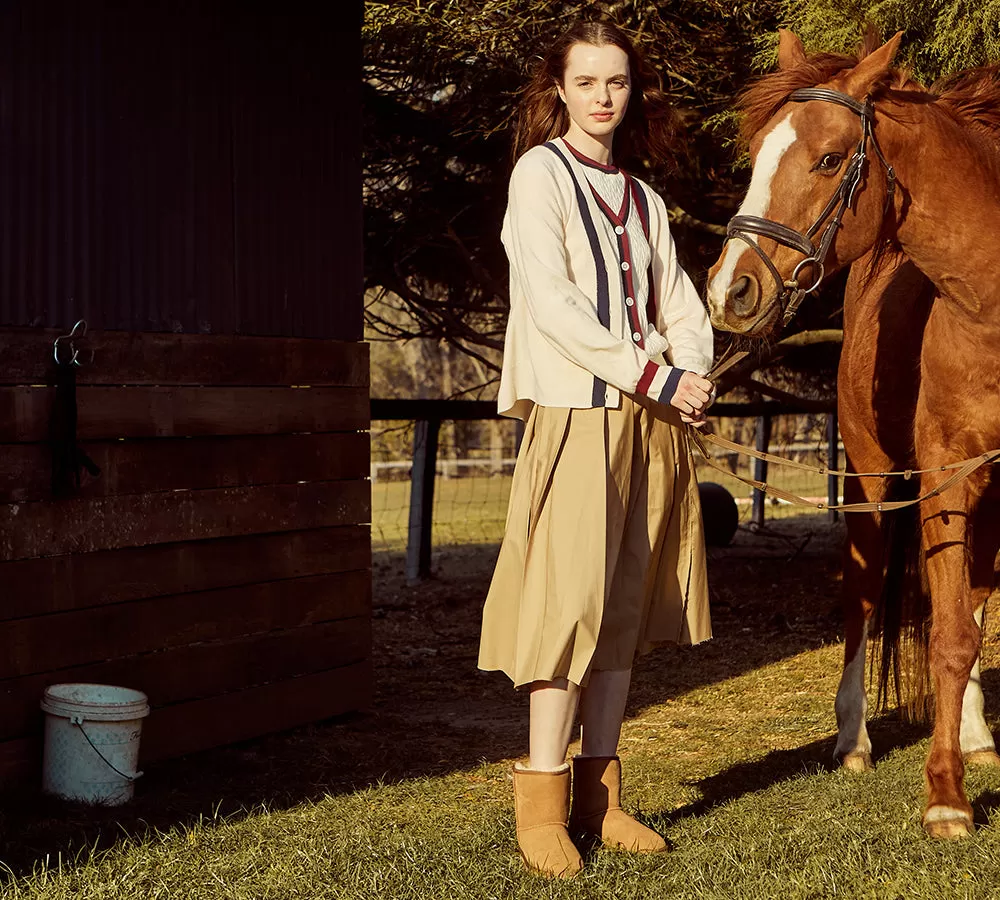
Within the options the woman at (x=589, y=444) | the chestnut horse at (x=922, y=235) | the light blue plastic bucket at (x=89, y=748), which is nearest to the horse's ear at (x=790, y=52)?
the chestnut horse at (x=922, y=235)

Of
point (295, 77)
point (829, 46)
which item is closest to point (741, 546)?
point (829, 46)

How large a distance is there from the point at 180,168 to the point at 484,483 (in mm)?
16599

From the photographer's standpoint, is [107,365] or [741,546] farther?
[741,546]

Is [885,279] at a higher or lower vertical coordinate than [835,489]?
higher

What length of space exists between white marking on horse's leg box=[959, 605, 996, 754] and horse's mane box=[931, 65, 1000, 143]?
1860 millimetres

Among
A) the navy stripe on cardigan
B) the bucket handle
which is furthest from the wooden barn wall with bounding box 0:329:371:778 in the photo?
the navy stripe on cardigan

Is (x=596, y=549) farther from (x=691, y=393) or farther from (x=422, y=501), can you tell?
(x=422, y=501)

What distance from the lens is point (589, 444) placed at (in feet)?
10.1

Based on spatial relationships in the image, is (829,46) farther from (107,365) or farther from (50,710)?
(50,710)

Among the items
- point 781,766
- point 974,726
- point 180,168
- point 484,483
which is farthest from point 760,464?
point 180,168

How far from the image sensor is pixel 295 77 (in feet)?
16.6

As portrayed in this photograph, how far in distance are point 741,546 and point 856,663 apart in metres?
6.60

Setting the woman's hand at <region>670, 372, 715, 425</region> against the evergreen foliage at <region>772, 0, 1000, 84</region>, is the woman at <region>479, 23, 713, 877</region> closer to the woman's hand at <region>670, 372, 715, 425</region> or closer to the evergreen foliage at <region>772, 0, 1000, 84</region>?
Result: the woman's hand at <region>670, 372, 715, 425</region>

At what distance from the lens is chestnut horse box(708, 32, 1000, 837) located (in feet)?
10.4
